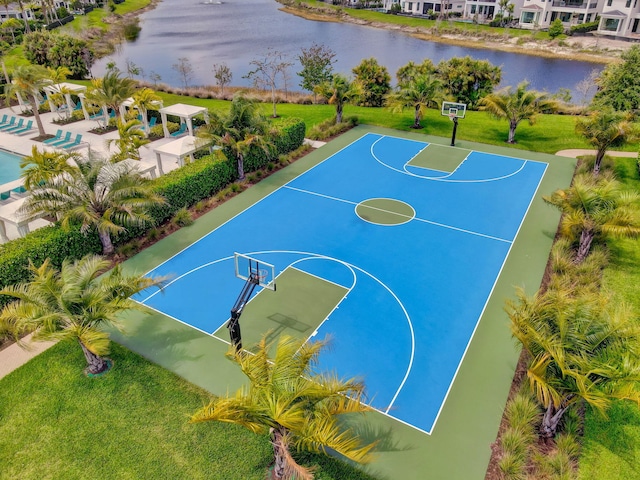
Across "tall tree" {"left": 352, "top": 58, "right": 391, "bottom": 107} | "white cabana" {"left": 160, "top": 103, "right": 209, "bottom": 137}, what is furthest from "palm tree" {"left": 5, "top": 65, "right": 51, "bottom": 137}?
"tall tree" {"left": 352, "top": 58, "right": 391, "bottom": 107}

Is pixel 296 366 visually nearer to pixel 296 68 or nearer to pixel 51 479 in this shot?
pixel 51 479

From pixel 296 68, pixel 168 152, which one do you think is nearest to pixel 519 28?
pixel 296 68

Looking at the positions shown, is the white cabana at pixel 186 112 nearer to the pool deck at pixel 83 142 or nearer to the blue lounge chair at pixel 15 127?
the pool deck at pixel 83 142

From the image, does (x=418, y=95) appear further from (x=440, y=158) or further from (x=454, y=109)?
(x=440, y=158)

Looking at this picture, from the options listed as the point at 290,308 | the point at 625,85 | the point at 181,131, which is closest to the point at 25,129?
the point at 181,131

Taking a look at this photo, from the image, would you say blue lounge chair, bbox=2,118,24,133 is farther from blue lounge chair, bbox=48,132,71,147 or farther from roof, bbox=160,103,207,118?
roof, bbox=160,103,207,118

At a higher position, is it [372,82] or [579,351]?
[579,351]
